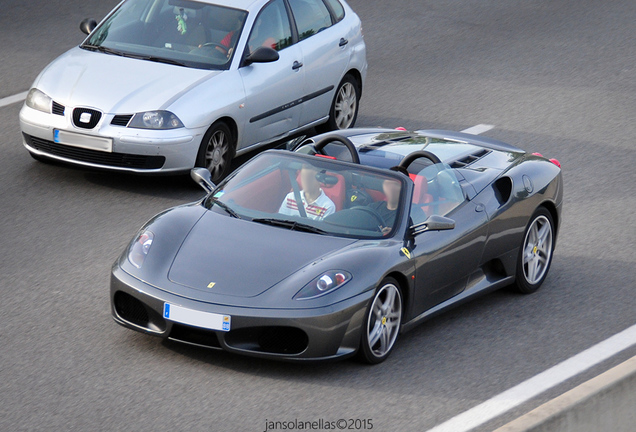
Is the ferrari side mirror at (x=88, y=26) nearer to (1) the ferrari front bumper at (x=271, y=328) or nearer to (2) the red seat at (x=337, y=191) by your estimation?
(2) the red seat at (x=337, y=191)

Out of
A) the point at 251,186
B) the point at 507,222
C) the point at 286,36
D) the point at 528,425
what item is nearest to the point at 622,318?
the point at 507,222

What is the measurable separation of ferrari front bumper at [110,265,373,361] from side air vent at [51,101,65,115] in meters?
3.81

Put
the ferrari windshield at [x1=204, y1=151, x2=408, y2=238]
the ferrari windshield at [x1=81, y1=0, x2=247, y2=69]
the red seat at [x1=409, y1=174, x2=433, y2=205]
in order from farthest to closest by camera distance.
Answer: the ferrari windshield at [x1=81, y1=0, x2=247, y2=69] → the red seat at [x1=409, y1=174, x2=433, y2=205] → the ferrari windshield at [x1=204, y1=151, x2=408, y2=238]

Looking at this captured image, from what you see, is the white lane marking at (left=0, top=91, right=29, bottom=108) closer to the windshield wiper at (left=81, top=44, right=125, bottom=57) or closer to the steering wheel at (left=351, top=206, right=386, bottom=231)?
the windshield wiper at (left=81, top=44, right=125, bottom=57)

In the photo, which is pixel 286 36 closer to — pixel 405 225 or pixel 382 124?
pixel 382 124

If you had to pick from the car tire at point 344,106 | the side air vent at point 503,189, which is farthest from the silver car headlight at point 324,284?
the car tire at point 344,106

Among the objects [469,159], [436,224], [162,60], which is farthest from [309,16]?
[436,224]

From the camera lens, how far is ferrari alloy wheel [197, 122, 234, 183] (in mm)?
10555

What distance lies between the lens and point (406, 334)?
7.75 meters

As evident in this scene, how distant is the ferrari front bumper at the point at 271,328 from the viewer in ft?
21.8

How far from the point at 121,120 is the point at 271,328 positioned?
13.4 ft

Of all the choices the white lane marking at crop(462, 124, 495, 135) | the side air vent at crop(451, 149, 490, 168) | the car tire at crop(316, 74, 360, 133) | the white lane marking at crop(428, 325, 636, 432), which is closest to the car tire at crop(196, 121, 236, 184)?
the car tire at crop(316, 74, 360, 133)

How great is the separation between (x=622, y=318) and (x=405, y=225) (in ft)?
6.29

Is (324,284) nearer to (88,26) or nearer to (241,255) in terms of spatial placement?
(241,255)
